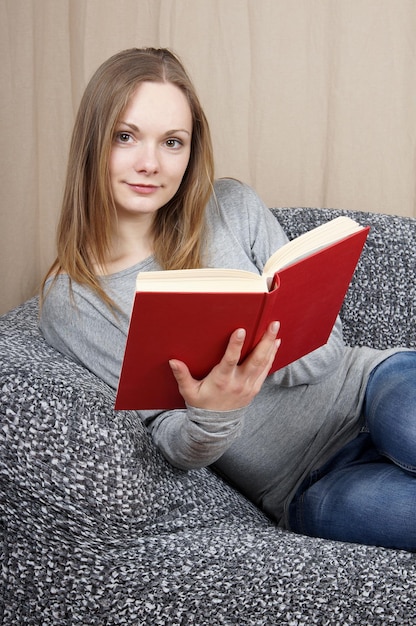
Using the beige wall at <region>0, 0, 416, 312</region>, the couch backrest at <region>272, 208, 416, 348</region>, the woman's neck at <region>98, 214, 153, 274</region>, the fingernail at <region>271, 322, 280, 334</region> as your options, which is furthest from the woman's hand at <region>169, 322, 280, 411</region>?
the beige wall at <region>0, 0, 416, 312</region>

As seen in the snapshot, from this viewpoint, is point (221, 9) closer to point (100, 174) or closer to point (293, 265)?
point (100, 174)

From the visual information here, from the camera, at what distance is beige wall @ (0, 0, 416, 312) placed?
1.75 metres

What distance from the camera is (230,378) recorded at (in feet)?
3.05

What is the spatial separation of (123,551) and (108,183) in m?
0.55

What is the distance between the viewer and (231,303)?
84cm

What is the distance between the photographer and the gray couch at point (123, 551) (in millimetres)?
914

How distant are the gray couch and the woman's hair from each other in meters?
0.29

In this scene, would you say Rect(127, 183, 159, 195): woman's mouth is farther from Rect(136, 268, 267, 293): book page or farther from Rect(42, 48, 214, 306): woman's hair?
Rect(136, 268, 267, 293): book page

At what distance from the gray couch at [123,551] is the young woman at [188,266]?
5.1 inches

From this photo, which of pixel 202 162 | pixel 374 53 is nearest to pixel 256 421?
pixel 202 162

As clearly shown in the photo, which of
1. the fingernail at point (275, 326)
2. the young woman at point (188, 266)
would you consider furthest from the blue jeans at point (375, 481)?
the fingernail at point (275, 326)

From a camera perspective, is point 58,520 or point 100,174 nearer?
point 58,520

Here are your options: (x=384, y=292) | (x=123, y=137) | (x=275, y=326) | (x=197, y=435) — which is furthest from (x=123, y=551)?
(x=384, y=292)

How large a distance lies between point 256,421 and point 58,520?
38 centimetres
